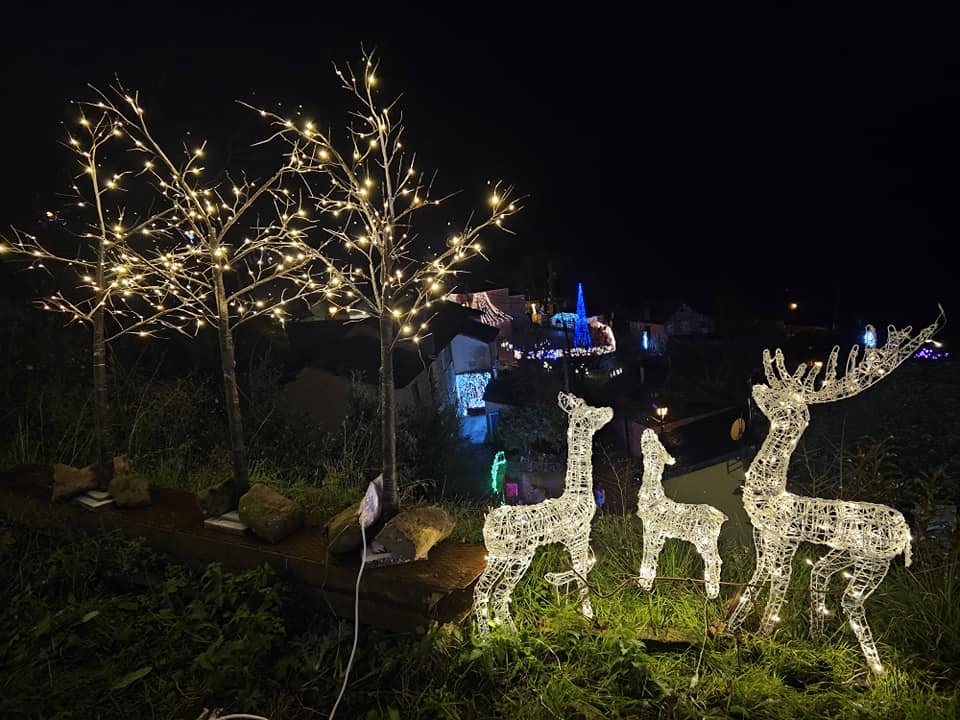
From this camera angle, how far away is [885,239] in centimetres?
2406

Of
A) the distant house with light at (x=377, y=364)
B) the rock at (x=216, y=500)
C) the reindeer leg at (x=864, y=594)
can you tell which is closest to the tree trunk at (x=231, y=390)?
the rock at (x=216, y=500)

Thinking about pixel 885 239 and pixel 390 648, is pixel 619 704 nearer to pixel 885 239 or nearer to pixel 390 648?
pixel 390 648

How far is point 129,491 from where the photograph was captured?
3.98 meters

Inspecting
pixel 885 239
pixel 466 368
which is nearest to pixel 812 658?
pixel 466 368

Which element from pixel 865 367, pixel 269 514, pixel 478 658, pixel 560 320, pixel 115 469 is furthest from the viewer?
pixel 560 320

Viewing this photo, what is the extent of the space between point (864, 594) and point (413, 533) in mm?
2092

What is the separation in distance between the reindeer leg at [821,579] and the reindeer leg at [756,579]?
0.21 meters

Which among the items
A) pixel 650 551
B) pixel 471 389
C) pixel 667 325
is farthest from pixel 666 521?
pixel 667 325

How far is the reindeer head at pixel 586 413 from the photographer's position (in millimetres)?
2758

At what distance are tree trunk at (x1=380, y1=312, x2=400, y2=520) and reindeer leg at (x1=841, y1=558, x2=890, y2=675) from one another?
89.2 inches

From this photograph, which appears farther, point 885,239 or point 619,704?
point 885,239

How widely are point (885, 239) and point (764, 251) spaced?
5486 mm

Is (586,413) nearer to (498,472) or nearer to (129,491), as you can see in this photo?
(129,491)

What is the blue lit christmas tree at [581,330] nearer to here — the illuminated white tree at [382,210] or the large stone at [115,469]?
the large stone at [115,469]
